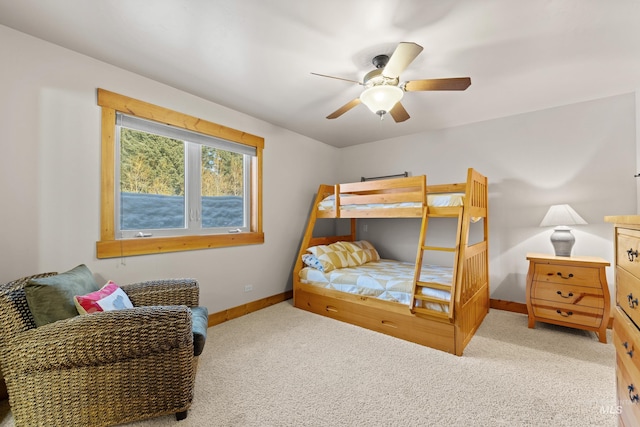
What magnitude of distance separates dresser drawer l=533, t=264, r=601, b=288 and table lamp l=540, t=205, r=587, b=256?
230 mm

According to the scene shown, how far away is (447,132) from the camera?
3711 mm

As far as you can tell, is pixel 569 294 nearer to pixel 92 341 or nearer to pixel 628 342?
pixel 628 342

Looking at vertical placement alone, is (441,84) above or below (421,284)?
above

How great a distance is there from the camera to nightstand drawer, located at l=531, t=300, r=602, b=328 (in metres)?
2.44

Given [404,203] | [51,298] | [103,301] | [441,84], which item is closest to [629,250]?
[441,84]

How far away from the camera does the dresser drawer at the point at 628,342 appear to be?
38.3 inches

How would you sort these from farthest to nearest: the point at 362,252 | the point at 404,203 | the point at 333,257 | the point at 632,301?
the point at 362,252
the point at 333,257
the point at 404,203
the point at 632,301

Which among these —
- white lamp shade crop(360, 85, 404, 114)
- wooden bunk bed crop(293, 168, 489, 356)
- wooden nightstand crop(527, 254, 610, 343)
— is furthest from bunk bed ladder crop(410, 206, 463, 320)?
white lamp shade crop(360, 85, 404, 114)

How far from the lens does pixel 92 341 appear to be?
4.48 ft

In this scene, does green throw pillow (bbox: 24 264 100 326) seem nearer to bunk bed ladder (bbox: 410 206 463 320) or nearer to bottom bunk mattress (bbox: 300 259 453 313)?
bottom bunk mattress (bbox: 300 259 453 313)

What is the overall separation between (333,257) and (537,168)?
2.64 meters

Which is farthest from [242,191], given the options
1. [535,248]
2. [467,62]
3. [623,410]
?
[535,248]

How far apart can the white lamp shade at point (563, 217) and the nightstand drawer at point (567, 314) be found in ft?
2.63

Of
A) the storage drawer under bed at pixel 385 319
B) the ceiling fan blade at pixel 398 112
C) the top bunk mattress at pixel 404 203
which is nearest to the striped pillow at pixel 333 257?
the storage drawer under bed at pixel 385 319
